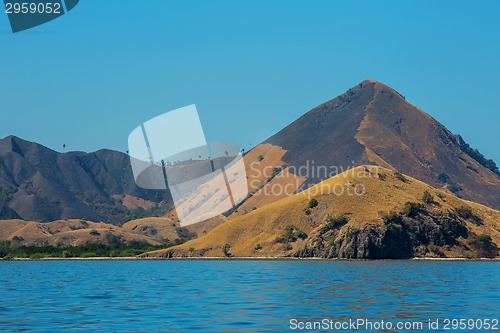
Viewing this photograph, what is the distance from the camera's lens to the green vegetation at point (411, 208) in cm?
18900

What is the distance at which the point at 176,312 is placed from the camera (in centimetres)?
4594

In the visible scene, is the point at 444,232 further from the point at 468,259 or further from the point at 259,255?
the point at 259,255

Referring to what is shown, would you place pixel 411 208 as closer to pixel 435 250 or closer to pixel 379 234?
pixel 435 250

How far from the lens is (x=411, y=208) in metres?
190

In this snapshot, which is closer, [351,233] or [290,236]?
[351,233]

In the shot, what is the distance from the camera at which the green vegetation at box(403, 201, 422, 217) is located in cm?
Result: 18900

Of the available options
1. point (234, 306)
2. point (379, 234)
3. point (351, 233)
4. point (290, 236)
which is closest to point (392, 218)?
point (379, 234)

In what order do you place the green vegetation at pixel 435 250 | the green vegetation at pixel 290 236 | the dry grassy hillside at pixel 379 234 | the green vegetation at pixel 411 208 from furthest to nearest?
the green vegetation at pixel 290 236 → the green vegetation at pixel 411 208 → the green vegetation at pixel 435 250 → the dry grassy hillside at pixel 379 234

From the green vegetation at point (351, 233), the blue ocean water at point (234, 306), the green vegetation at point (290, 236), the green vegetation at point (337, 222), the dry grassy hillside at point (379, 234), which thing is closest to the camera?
the blue ocean water at point (234, 306)

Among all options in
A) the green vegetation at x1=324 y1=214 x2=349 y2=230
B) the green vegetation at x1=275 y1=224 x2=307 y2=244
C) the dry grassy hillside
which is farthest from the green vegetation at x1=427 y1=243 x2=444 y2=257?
the green vegetation at x1=275 y1=224 x2=307 y2=244

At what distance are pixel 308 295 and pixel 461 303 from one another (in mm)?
12721

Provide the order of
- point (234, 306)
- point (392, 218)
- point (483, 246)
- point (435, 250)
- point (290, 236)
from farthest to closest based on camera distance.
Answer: point (290, 236) < point (483, 246) < point (392, 218) < point (435, 250) < point (234, 306)

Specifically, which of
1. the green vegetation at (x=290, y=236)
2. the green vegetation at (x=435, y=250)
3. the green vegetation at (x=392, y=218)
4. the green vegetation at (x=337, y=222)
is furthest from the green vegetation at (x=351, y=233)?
the green vegetation at (x=435, y=250)

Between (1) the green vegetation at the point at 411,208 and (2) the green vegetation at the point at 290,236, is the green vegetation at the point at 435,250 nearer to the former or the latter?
(1) the green vegetation at the point at 411,208
